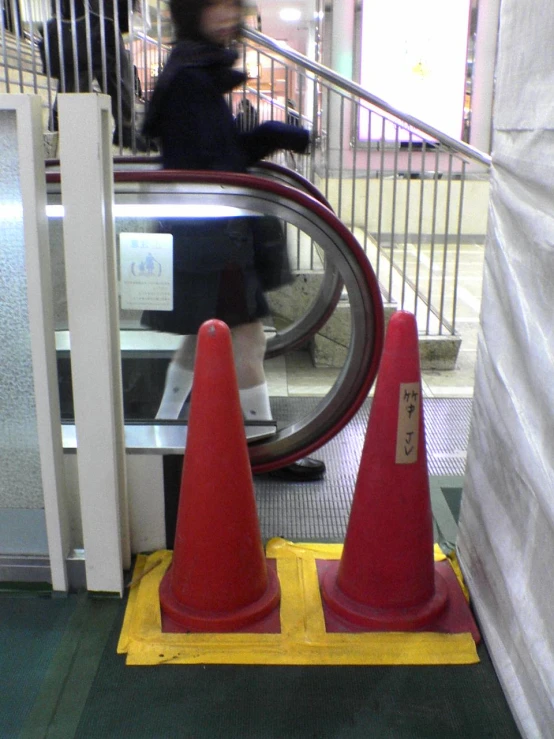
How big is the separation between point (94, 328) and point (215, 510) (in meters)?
0.50

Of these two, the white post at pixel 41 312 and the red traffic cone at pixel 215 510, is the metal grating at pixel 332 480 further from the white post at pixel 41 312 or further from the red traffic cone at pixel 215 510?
the white post at pixel 41 312

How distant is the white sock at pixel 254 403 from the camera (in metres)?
2.47

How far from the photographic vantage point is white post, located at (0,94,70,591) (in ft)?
5.05

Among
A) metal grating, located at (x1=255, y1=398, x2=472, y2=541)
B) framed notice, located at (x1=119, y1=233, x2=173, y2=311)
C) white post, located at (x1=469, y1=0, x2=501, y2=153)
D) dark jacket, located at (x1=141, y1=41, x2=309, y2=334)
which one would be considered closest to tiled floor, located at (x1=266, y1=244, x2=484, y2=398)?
metal grating, located at (x1=255, y1=398, x2=472, y2=541)

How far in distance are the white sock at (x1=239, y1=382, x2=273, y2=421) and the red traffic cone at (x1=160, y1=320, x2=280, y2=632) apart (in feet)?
2.55

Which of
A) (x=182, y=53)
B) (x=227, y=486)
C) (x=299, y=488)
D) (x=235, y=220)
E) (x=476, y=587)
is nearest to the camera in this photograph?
(x=227, y=486)

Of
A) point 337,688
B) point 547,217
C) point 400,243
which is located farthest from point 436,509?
point 400,243

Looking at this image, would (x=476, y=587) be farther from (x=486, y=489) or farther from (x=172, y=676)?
(x=172, y=676)

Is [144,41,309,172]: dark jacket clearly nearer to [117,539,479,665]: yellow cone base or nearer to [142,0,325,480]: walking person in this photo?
[142,0,325,480]: walking person

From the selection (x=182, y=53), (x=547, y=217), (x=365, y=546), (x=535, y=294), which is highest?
(x=182, y=53)

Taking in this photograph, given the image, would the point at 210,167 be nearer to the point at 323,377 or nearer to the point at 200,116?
the point at 200,116

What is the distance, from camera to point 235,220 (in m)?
2.27

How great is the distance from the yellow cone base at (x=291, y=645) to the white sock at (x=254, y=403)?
0.81m

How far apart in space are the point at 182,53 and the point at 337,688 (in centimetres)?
175
